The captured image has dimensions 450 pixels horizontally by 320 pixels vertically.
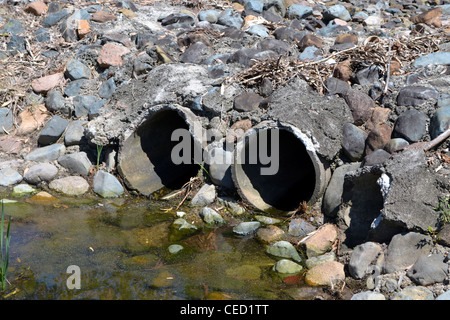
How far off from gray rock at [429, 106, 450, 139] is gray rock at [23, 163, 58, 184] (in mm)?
3889

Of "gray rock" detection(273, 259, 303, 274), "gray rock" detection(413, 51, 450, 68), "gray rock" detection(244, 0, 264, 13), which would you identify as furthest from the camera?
"gray rock" detection(244, 0, 264, 13)

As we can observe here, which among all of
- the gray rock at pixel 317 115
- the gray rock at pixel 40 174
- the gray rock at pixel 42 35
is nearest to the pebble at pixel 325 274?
the gray rock at pixel 317 115

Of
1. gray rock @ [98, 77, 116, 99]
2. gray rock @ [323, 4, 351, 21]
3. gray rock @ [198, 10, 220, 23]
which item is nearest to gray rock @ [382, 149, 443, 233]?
gray rock @ [98, 77, 116, 99]

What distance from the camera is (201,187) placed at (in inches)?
218

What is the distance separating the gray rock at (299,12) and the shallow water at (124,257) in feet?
13.5

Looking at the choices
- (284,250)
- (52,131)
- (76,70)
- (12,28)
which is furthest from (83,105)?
(284,250)

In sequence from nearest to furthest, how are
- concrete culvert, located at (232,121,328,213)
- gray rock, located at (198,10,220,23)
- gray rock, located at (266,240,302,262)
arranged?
gray rock, located at (266,240,302,262)
concrete culvert, located at (232,121,328,213)
gray rock, located at (198,10,220,23)

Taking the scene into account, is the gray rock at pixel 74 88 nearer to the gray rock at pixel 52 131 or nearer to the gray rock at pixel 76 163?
the gray rock at pixel 52 131

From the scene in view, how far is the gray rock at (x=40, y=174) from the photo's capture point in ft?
18.7

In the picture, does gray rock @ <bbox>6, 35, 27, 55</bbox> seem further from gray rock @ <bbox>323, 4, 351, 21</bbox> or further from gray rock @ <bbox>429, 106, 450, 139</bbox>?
gray rock @ <bbox>429, 106, 450, 139</bbox>

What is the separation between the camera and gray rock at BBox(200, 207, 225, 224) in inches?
201

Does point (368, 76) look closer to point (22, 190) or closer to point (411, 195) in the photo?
point (411, 195)

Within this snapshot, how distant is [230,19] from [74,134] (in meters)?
2.92

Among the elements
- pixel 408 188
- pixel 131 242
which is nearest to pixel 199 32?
pixel 131 242
